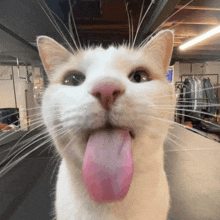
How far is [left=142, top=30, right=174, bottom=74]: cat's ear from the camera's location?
0.83 ft

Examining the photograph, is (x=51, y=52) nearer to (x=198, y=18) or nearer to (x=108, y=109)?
(x=108, y=109)

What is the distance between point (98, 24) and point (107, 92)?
0.19 metres

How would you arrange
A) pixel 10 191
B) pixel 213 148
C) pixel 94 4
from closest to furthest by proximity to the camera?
pixel 94 4
pixel 10 191
pixel 213 148

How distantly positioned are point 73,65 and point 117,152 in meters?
0.14

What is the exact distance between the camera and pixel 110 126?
0.59 feet

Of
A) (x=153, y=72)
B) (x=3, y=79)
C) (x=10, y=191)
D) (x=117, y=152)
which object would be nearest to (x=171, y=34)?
(x=153, y=72)

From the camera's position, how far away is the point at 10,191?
1.35 ft

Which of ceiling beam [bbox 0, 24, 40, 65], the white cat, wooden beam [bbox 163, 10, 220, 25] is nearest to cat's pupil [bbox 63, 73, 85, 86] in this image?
the white cat

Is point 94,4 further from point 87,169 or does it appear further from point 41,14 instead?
point 87,169

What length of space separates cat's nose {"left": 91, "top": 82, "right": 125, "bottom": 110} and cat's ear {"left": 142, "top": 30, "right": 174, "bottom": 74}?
11 cm

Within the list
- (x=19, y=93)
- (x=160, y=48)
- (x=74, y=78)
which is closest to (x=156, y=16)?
(x=160, y=48)

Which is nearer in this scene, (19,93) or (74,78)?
(74,78)

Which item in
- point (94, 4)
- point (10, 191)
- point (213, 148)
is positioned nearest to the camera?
point (94, 4)

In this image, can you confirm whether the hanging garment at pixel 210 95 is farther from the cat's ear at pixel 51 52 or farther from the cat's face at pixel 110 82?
the cat's ear at pixel 51 52
